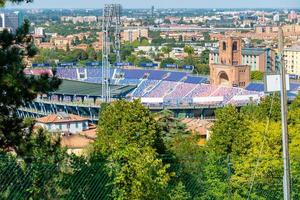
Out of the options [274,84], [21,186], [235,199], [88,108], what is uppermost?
[274,84]

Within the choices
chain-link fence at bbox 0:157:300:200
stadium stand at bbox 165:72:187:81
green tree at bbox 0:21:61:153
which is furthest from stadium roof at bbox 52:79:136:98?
green tree at bbox 0:21:61:153

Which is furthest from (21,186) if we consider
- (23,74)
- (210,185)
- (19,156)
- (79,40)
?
(79,40)

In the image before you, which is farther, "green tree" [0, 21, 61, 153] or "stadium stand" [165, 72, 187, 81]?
"stadium stand" [165, 72, 187, 81]

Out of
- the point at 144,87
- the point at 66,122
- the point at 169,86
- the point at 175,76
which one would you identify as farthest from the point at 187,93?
the point at 66,122

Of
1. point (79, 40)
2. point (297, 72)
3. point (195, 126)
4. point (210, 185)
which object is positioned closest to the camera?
point (210, 185)

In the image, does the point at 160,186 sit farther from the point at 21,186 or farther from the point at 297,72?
the point at 297,72

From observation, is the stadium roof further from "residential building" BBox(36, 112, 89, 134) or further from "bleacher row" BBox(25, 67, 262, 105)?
"residential building" BBox(36, 112, 89, 134)

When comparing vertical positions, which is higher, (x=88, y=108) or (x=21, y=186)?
(x=21, y=186)

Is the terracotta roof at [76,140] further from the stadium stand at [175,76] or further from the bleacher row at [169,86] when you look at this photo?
the stadium stand at [175,76]
